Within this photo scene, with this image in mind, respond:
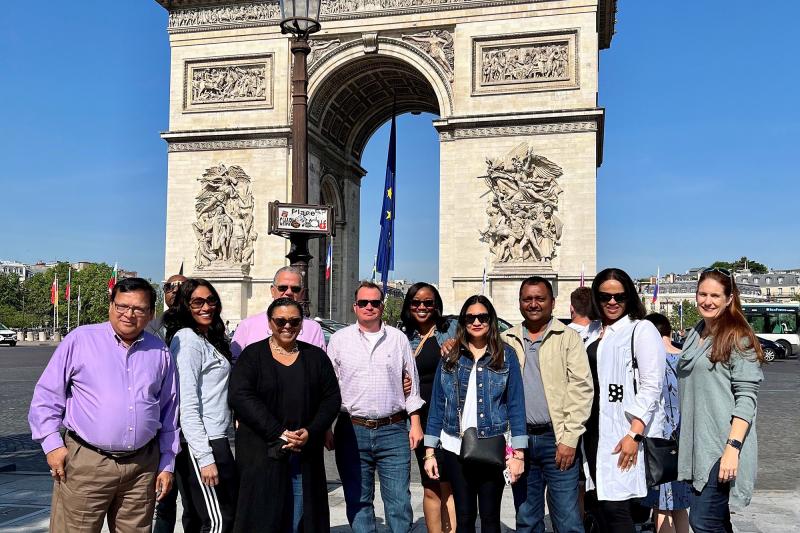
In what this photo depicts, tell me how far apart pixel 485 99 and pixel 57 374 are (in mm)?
17124

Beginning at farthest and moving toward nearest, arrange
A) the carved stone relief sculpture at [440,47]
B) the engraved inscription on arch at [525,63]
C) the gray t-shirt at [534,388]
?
the carved stone relief sculpture at [440,47] < the engraved inscription on arch at [525,63] < the gray t-shirt at [534,388]

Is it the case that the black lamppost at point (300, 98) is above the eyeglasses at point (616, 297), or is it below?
above

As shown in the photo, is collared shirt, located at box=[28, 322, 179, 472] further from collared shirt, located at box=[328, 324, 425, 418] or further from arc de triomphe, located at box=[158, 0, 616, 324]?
arc de triomphe, located at box=[158, 0, 616, 324]

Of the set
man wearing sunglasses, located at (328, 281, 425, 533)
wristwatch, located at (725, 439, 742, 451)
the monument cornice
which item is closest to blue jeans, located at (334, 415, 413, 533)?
man wearing sunglasses, located at (328, 281, 425, 533)

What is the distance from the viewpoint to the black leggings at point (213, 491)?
3.98 metres

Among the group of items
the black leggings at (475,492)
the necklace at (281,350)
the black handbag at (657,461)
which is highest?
the necklace at (281,350)

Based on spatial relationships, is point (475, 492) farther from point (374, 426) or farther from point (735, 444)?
point (735, 444)

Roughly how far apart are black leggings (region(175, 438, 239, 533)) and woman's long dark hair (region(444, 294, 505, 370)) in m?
1.26

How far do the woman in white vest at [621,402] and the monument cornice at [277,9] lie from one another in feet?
54.3

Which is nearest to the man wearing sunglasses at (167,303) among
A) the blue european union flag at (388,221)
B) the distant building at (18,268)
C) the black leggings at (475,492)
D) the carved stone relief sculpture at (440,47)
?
the black leggings at (475,492)

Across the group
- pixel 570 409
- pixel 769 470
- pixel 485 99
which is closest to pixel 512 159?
pixel 485 99

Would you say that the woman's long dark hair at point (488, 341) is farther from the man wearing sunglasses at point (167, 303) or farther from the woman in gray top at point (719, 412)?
the man wearing sunglasses at point (167, 303)

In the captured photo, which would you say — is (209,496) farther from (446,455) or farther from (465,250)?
(465,250)

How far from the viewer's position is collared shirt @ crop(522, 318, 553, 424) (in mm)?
4188
